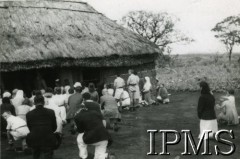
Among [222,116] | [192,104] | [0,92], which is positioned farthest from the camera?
[192,104]

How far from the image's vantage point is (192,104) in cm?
1784

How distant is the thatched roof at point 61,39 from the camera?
1520 cm

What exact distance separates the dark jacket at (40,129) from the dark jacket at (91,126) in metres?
0.55

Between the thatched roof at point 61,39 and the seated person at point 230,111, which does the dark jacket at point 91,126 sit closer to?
the seated person at point 230,111

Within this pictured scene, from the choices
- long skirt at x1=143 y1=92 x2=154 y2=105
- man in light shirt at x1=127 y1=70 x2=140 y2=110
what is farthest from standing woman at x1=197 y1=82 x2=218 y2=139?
long skirt at x1=143 y1=92 x2=154 y2=105

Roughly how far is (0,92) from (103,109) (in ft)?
16.4

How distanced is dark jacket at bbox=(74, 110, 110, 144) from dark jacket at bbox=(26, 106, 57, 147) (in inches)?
21.7

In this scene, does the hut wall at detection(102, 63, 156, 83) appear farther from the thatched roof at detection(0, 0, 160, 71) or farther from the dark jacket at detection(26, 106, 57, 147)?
the dark jacket at detection(26, 106, 57, 147)

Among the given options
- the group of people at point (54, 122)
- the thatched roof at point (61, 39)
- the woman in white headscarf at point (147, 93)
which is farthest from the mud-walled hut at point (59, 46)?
the group of people at point (54, 122)

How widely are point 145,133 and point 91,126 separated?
14.3 feet

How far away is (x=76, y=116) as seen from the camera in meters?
7.51

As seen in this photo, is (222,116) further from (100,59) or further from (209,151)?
(100,59)

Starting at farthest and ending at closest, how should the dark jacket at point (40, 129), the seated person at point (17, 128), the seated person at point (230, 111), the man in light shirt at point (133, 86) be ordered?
the man in light shirt at point (133, 86) → the seated person at point (230, 111) → the seated person at point (17, 128) → the dark jacket at point (40, 129)

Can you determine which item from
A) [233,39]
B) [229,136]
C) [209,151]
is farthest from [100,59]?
[233,39]
